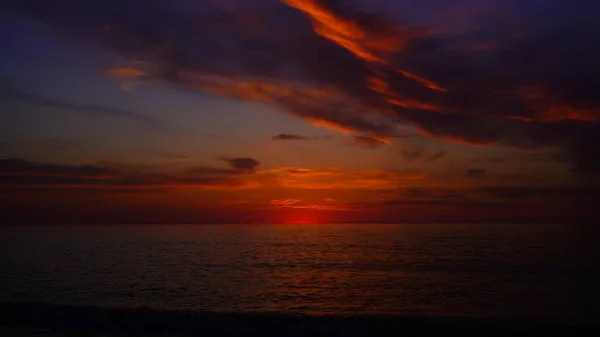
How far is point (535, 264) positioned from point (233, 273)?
1236 inches

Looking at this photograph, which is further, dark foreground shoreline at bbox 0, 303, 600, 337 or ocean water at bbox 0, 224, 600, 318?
ocean water at bbox 0, 224, 600, 318

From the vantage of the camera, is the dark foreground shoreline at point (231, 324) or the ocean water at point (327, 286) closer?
the dark foreground shoreline at point (231, 324)

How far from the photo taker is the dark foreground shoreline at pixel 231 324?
21.1m

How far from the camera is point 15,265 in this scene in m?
50.1

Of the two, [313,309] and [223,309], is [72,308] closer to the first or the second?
[223,309]

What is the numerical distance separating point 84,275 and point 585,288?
3943 centimetres

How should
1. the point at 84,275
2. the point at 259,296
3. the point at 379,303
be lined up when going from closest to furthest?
the point at 379,303 → the point at 259,296 → the point at 84,275

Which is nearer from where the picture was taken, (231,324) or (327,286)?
(231,324)

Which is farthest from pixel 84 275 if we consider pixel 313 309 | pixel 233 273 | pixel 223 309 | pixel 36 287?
pixel 313 309

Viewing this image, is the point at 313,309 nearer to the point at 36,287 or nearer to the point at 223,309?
the point at 223,309

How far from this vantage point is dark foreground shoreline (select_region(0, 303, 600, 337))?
2106cm

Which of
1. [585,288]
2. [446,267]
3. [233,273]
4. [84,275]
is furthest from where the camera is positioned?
[446,267]

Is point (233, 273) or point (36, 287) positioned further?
point (233, 273)

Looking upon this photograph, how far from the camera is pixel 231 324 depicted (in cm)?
2302
